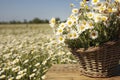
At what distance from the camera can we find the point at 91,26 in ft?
7.91

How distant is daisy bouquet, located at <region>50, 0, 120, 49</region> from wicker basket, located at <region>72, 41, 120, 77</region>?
5 cm

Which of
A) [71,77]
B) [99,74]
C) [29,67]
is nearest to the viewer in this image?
[99,74]

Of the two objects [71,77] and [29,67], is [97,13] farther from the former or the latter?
[29,67]

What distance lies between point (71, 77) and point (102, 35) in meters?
0.58

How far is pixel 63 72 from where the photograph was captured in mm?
3031

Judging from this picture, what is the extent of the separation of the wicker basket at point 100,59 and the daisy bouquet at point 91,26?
0.16 ft

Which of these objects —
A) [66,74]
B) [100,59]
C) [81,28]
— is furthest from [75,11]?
[66,74]

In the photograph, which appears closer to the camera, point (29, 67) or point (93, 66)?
point (93, 66)

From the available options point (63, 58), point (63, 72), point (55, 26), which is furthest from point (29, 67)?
point (55, 26)

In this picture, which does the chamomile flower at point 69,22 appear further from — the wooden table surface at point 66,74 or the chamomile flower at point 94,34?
the wooden table surface at point 66,74

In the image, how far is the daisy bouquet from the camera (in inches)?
95.7

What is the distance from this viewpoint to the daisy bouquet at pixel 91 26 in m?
2.43

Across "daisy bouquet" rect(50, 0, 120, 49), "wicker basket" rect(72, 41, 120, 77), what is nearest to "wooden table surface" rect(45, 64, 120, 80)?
"wicker basket" rect(72, 41, 120, 77)

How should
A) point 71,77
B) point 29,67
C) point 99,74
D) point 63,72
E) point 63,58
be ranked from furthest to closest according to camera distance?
point 63,58 < point 29,67 < point 63,72 < point 71,77 < point 99,74
